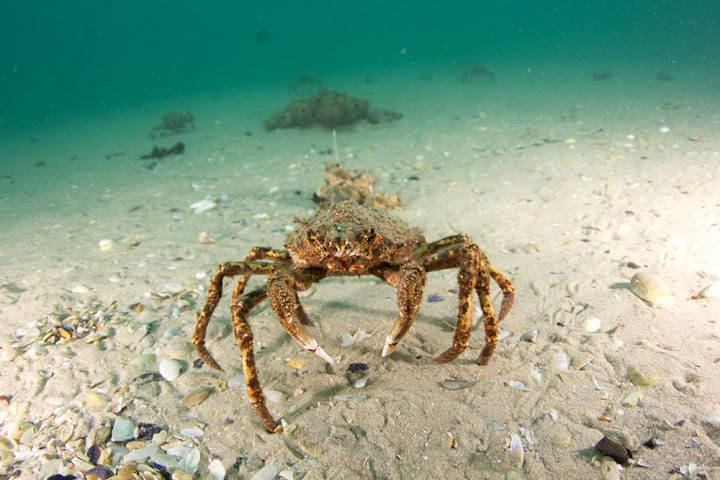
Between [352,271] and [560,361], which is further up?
[352,271]

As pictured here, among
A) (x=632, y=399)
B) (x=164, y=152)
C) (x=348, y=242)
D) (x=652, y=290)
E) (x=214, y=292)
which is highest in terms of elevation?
(x=348, y=242)

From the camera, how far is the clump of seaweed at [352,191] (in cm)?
755

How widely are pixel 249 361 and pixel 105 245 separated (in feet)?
16.0

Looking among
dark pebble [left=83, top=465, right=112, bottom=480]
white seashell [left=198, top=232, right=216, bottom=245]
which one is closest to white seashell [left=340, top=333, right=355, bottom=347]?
dark pebble [left=83, top=465, right=112, bottom=480]

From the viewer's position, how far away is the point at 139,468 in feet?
8.71

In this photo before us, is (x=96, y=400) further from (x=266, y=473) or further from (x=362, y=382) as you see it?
(x=362, y=382)

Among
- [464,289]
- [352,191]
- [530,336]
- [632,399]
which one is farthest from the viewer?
[352,191]

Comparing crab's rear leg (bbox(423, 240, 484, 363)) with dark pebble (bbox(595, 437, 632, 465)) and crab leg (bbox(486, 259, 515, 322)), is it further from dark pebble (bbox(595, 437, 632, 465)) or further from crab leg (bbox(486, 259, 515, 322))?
dark pebble (bbox(595, 437, 632, 465))

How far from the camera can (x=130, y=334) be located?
4.18m

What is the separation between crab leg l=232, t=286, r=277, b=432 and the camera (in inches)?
117

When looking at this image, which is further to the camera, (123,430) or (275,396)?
(275,396)

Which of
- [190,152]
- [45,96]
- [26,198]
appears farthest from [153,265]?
[45,96]

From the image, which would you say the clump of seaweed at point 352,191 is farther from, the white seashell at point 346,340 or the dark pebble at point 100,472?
the dark pebble at point 100,472

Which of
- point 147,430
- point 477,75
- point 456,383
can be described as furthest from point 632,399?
point 477,75
